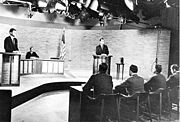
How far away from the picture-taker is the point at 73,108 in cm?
262

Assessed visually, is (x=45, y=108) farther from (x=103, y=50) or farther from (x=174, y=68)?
(x=174, y=68)

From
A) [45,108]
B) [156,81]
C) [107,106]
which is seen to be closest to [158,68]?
[156,81]

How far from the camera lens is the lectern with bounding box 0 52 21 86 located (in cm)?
287

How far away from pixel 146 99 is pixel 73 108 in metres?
0.80

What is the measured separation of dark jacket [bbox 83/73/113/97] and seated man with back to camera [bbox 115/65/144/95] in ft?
0.43

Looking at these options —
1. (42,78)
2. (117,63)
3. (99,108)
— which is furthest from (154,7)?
(42,78)

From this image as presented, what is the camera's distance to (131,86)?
8.70 feet

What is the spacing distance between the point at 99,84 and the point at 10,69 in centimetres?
123

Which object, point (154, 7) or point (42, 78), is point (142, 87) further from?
point (42, 78)

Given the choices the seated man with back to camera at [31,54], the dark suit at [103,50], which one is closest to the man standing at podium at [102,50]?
the dark suit at [103,50]

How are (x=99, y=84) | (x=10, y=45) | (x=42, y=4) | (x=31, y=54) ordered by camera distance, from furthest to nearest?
(x=31, y=54) < (x=10, y=45) < (x=42, y=4) < (x=99, y=84)

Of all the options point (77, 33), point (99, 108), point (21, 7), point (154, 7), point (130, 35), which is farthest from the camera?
point (77, 33)

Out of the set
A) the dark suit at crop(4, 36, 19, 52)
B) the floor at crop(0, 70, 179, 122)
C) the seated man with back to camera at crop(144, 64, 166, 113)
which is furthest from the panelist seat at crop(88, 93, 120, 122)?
the dark suit at crop(4, 36, 19, 52)

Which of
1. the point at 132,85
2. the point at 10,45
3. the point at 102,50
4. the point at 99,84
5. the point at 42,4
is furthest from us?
the point at 10,45
